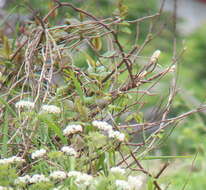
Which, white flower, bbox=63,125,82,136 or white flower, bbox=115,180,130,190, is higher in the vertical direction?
white flower, bbox=63,125,82,136

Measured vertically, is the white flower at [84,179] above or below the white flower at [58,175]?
above

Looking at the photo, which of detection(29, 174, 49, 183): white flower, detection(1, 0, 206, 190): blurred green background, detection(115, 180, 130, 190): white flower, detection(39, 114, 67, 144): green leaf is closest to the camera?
detection(115, 180, 130, 190): white flower

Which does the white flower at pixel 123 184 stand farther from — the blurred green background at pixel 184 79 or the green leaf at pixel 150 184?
the blurred green background at pixel 184 79

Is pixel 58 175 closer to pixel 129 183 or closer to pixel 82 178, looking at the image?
pixel 82 178

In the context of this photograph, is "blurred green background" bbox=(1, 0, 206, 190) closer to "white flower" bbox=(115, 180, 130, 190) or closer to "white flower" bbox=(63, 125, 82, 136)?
"white flower" bbox=(63, 125, 82, 136)

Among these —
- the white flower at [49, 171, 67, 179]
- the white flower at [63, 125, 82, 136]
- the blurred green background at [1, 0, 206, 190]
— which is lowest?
the blurred green background at [1, 0, 206, 190]

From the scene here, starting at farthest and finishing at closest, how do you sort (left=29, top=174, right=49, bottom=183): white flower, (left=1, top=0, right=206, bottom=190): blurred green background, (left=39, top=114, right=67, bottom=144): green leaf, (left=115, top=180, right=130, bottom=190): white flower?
(left=1, top=0, right=206, bottom=190): blurred green background < (left=39, top=114, right=67, bottom=144): green leaf < (left=29, top=174, right=49, bottom=183): white flower < (left=115, top=180, right=130, bottom=190): white flower

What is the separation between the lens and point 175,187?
384cm

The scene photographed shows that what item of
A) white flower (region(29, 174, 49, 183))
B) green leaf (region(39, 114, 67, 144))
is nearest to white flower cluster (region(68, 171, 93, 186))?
white flower (region(29, 174, 49, 183))

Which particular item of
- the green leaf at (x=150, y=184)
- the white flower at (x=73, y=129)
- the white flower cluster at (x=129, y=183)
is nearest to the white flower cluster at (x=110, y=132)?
the white flower at (x=73, y=129)

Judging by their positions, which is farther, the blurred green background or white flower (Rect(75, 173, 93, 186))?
the blurred green background

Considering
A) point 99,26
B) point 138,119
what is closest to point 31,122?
point 138,119

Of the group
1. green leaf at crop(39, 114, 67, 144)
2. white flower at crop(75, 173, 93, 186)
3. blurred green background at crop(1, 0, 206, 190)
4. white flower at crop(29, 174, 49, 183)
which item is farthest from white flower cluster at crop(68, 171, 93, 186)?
blurred green background at crop(1, 0, 206, 190)

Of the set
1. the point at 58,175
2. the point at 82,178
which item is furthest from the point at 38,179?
the point at 82,178
